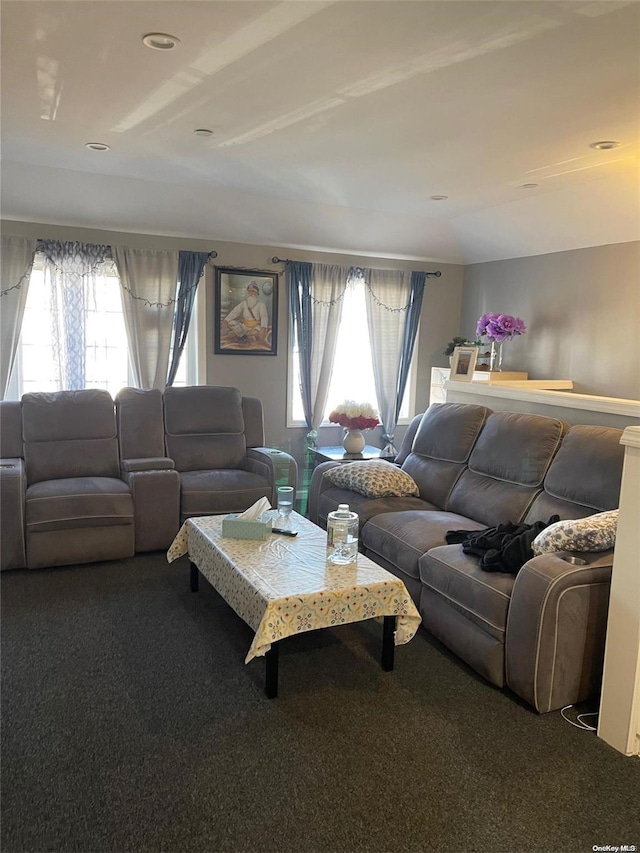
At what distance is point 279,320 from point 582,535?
12.0 ft

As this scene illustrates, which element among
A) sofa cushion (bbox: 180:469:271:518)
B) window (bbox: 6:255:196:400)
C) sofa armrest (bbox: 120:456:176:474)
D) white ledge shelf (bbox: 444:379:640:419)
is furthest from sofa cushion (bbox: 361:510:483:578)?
window (bbox: 6:255:196:400)

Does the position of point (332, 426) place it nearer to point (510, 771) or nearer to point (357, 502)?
point (357, 502)

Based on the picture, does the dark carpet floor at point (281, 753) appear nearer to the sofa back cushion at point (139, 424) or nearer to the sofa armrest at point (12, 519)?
the sofa armrest at point (12, 519)

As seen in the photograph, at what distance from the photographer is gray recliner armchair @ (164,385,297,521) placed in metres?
4.31

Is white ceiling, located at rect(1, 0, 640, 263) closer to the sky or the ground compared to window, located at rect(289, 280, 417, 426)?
closer to the sky

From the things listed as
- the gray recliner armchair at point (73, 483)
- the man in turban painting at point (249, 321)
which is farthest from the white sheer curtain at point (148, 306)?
the gray recliner armchair at point (73, 483)

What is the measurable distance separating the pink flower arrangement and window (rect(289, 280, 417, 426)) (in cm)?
61

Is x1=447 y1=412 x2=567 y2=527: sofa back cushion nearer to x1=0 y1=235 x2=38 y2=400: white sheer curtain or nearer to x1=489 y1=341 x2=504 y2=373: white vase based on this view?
x1=489 y1=341 x2=504 y2=373: white vase

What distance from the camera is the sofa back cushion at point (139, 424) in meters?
4.52

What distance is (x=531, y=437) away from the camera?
11.3ft

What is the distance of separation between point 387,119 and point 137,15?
1367 mm

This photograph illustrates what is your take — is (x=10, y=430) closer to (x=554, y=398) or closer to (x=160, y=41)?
(x=160, y=41)

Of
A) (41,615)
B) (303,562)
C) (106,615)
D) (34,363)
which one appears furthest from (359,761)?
(34,363)

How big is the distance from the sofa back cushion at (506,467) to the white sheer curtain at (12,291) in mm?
3293
